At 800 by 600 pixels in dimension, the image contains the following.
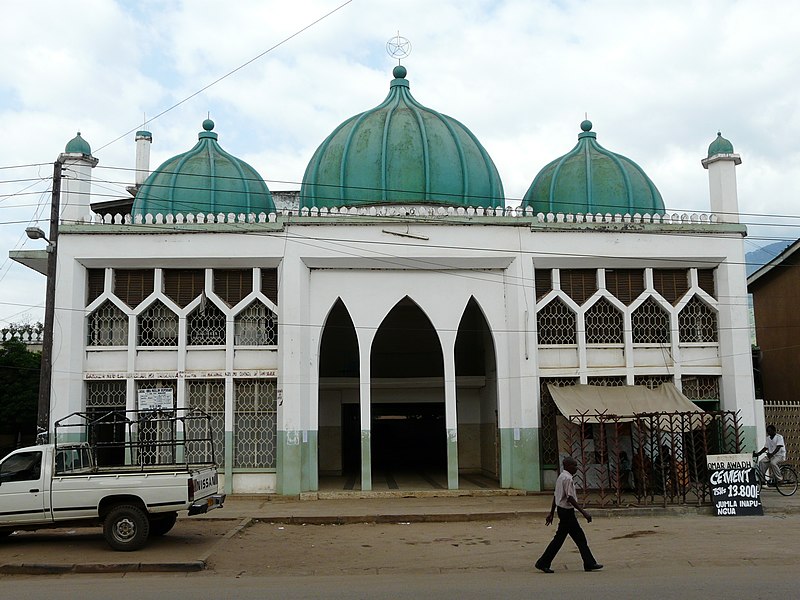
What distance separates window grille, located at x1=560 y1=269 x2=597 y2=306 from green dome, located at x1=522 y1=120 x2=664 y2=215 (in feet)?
5.97

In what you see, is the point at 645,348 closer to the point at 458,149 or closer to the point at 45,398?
the point at 458,149

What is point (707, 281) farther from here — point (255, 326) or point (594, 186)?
point (255, 326)

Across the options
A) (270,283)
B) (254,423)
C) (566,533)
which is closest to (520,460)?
(254,423)

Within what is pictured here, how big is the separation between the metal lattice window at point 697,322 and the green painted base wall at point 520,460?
4.15 metres

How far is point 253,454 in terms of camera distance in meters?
17.6

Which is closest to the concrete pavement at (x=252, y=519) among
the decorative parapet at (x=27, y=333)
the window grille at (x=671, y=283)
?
the window grille at (x=671, y=283)

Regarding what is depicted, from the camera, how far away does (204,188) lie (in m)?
19.6

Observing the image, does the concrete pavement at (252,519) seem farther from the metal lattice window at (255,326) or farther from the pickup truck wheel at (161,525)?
the metal lattice window at (255,326)

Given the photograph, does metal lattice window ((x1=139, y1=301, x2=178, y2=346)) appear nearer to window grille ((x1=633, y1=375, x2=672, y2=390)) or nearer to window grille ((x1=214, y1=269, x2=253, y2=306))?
window grille ((x1=214, y1=269, x2=253, y2=306))

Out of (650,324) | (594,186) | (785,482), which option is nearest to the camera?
(785,482)

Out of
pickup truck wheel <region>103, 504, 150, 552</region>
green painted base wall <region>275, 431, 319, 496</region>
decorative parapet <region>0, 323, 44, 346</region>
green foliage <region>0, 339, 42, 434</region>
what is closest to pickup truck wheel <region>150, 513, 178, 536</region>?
pickup truck wheel <region>103, 504, 150, 552</region>

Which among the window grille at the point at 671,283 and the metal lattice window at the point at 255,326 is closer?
the metal lattice window at the point at 255,326

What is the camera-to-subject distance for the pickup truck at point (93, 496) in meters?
11.2

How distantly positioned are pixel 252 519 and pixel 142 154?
13.8 metres
